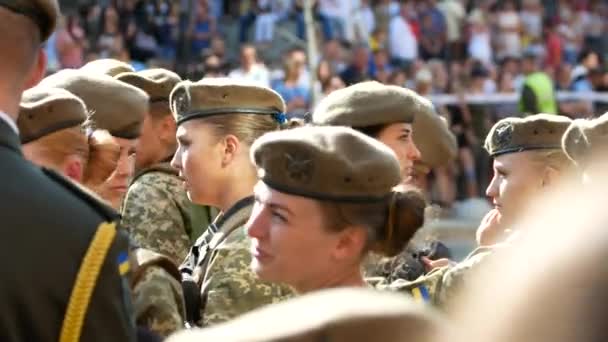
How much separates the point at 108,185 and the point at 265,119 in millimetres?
433

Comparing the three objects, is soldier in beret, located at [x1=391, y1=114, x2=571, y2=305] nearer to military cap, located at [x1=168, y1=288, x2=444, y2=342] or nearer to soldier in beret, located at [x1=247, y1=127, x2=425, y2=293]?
soldier in beret, located at [x1=247, y1=127, x2=425, y2=293]

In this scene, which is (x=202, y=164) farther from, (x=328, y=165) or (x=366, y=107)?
(x=328, y=165)

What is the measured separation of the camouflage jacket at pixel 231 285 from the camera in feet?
10.5

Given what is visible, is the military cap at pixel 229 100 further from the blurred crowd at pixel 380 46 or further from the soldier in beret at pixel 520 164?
the blurred crowd at pixel 380 46

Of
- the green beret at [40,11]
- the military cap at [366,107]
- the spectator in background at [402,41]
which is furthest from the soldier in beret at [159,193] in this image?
the spectator in background at [402,41]

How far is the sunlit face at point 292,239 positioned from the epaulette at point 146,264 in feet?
0.54

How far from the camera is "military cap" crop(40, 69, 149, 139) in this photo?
4027 mm

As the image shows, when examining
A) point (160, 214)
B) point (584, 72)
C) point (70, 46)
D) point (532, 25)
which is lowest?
point (584, 72)

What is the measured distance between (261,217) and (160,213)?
147 centimetres

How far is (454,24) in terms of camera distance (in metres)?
21.7

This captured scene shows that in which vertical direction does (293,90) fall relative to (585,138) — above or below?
below

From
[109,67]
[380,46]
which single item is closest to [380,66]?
[380,46]

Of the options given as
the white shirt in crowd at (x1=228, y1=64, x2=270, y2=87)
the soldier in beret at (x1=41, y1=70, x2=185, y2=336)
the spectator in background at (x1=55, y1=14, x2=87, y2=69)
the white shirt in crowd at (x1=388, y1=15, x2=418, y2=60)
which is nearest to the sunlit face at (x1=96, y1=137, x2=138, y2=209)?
the soldier in beret at (x1=41, y1=70, x2=185, y2=336)

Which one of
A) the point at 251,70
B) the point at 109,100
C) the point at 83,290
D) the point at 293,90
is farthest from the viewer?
the point at 251,70
